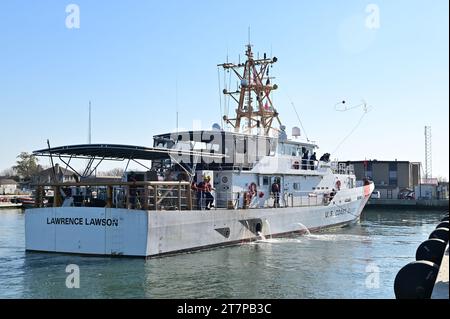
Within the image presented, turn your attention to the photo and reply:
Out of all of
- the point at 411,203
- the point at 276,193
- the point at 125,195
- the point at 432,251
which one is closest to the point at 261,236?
the point at 276,193

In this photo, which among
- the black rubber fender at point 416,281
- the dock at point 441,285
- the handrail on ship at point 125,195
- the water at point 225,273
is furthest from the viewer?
the handrail on ship at point 125,195

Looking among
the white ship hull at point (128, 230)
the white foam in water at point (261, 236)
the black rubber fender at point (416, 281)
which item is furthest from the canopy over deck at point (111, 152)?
A: the black rubber fender at point (416, 281)

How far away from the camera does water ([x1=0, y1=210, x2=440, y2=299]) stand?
12586mm

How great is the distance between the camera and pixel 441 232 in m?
16.1

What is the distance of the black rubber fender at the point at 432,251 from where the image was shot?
1306 centimetres

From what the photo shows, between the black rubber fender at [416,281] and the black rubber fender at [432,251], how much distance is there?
8.99 feet

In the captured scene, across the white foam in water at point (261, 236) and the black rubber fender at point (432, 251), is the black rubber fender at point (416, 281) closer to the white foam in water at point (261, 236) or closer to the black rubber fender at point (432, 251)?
the black rubber fender at point (432, 251)

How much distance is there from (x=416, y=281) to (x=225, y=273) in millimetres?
6269

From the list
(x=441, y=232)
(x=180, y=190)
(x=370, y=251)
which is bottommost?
(x=370, y=251)

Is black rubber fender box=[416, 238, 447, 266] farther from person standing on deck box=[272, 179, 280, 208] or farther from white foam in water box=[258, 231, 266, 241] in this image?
person standing on deck box=[272, 179, 280, 208]

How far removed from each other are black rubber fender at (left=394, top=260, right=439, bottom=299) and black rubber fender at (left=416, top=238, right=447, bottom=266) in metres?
2.74
